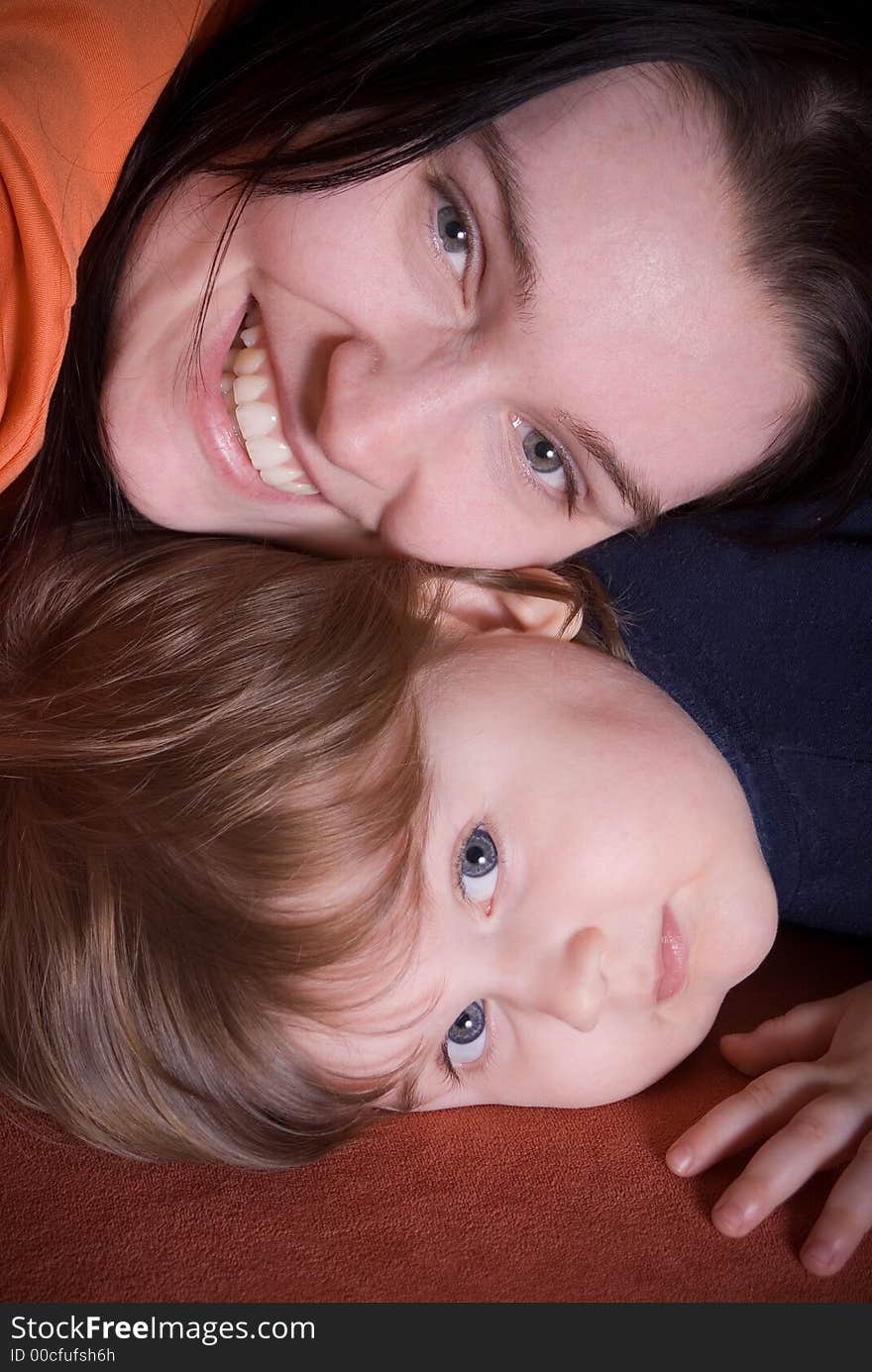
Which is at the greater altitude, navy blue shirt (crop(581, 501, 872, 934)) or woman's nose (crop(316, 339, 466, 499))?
woman's nose (crop(316, 339, 466, 499))

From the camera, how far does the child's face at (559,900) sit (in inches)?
37.0

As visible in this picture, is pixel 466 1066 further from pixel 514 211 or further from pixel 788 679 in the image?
pixel 514 211

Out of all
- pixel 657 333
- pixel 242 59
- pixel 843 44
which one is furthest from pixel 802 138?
pixel 242 59

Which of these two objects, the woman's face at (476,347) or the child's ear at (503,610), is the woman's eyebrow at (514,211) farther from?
the child's ear at (503,610)

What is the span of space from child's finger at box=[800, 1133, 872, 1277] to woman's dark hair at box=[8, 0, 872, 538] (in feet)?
2.09

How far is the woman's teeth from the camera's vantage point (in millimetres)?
1105

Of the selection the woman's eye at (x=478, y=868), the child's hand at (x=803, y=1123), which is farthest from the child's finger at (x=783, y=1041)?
the woman's eye at (x=478, y=868)

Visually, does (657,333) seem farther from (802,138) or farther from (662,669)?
(662,669)

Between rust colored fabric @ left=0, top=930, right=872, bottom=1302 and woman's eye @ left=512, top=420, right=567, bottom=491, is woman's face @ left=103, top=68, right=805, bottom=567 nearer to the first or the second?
woman's eye @ left=512, top=420, right=567, bottom=491

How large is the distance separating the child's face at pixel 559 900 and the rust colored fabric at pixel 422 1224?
0.20ft

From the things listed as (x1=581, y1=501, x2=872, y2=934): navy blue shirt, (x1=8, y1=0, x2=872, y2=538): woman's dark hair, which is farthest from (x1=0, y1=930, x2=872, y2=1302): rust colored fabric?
(x1=8, y1=0, x2=872, y2=538): woman's dark hair

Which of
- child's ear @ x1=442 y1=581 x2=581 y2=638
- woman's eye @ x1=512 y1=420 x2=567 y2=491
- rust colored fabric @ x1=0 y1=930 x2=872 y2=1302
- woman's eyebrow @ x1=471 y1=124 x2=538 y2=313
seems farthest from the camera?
child's ear @ x1=442 y1=581 x2=581 y2=638

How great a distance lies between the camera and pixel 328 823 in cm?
93

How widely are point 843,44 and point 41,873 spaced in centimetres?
91
